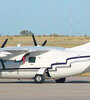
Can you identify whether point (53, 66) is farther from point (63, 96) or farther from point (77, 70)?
point (63, 96)

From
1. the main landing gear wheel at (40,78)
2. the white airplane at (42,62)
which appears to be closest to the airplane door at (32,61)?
the white airplane at (42,62)

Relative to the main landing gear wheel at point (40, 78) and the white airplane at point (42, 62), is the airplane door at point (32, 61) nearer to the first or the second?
the white airplane at point (42, 62)

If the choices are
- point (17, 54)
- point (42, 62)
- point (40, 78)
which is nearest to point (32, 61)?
point (42, 62)

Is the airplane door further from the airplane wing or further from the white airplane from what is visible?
the airplane wing

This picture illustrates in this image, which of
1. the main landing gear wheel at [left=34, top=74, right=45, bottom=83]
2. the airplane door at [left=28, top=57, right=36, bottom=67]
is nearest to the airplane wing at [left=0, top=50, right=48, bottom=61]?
the airplane door at [left=28, top=57, right=36, bottom=67]

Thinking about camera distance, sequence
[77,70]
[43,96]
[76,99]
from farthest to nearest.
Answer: [77,70] < [43,96] < [76,99]

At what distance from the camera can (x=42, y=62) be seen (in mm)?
32125

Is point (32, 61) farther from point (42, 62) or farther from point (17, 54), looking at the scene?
point (17, 54)

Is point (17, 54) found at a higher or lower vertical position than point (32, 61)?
higher

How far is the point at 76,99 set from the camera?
20.5 metres

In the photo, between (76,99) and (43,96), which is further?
(43,96)

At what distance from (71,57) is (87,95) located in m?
9.44

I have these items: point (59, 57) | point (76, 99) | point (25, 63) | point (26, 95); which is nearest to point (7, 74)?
point (25, 63)

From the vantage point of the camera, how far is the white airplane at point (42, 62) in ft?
103
